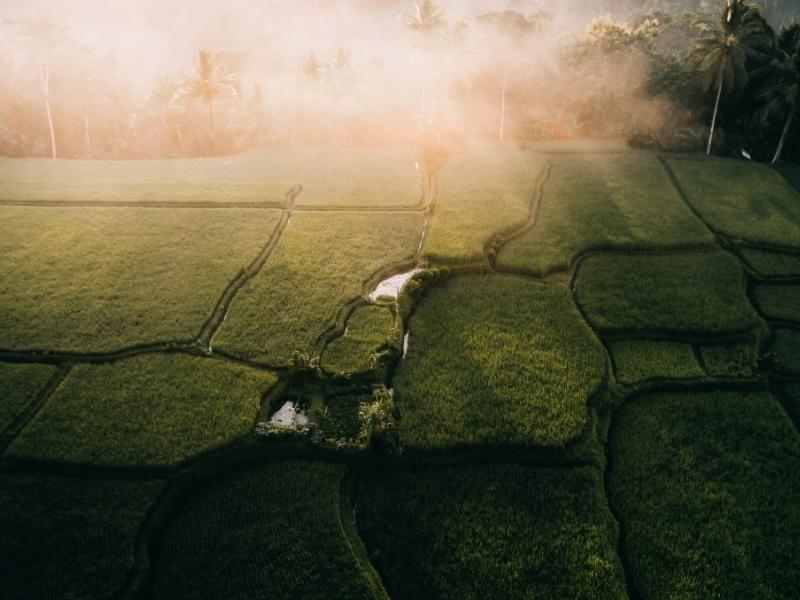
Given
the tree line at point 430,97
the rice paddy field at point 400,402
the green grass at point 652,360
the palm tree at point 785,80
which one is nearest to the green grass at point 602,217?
the rice paddy field at point 400,402

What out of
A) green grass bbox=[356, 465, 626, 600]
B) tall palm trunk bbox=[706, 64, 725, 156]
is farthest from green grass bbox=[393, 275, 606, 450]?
tall palm trunk bbox=[706, 64, 725, 156]

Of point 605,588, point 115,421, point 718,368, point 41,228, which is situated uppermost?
point 41,228

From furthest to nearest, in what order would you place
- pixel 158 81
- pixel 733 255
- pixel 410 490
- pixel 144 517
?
pixel 158 81, pixel 733 255, pixel 410 490, pixel 144 517

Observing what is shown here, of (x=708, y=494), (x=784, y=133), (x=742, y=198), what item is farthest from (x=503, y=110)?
(x=708, y=494)

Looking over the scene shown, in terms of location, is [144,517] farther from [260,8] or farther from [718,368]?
[260,8]

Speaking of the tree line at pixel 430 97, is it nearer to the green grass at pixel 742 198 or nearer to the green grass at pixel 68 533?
the green grass at pixel 742 198

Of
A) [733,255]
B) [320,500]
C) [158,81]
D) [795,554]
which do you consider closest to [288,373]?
[320,500]
